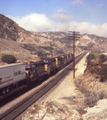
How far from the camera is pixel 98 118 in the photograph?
7.51 metres

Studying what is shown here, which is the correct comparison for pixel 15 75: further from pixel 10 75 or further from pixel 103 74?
pixel 103 74

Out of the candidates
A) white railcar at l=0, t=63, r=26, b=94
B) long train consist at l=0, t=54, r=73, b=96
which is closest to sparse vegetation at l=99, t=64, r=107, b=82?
long train consist at l=0, t=54, r=73, b=96

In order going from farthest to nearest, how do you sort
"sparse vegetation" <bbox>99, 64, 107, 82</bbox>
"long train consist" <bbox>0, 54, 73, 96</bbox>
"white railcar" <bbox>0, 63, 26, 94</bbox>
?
"sparse vegetation" <bbox>99, 64, 107, 82</bbox> < "long train consist" <bbox>0, 54, 73, 96</bbox> < "white railcar" <bbox>0, 63, 26, 94</bbox>

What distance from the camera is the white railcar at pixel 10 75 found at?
12402 mm

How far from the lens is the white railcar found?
12.4 meters

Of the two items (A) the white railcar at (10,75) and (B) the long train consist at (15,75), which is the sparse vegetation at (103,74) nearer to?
(B) the long train consist at (15,75)

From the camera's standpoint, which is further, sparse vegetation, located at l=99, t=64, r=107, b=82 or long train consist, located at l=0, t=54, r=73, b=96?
sparse vegetation, located at l=99, t=64, r=107, b=82

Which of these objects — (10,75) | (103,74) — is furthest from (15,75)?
(103,74)

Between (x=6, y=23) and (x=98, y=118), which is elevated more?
(x=6, y=23)

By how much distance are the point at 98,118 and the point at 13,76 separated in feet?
32.6

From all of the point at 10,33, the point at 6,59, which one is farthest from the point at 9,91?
the point at 10,33

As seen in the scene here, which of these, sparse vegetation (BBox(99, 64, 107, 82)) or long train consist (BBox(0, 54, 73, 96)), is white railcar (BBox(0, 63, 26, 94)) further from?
sparse vegetation (BBox(99, 64, 107, 82))

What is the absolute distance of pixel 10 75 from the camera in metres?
13.5

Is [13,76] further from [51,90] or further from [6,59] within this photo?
[6,59]
